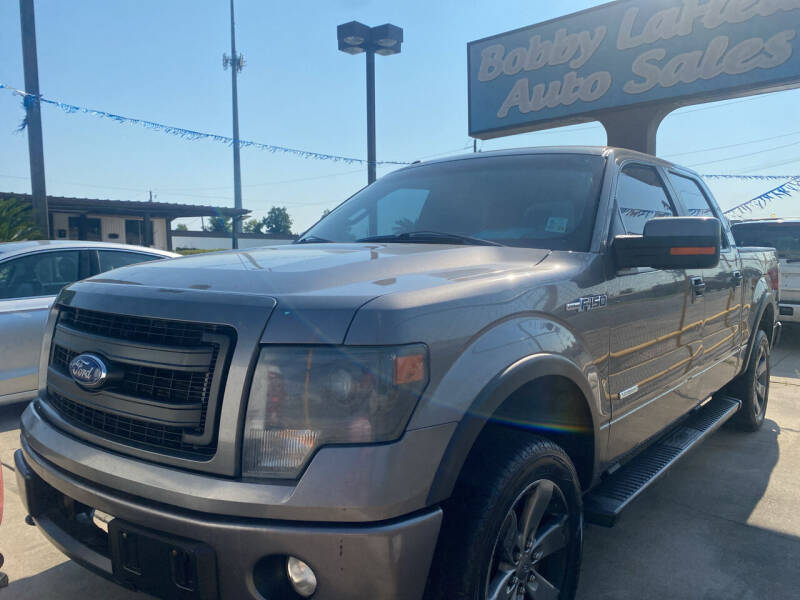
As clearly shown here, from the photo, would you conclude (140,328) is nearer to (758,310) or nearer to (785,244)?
(758,310)

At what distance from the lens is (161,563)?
67.0 inches

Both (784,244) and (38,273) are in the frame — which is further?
(784,244)

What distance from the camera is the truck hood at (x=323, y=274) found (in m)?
1.67

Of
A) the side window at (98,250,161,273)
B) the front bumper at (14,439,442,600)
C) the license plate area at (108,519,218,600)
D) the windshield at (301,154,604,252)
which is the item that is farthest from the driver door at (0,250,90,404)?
the front bumper at (14,439,442,600)

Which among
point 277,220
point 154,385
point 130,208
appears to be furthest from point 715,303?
point 277,220

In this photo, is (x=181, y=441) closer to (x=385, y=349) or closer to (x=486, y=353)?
(x=385, y=349)

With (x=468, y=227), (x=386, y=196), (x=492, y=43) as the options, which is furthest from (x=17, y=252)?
(x=492, y=43)

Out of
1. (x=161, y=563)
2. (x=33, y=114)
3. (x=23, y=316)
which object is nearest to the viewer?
(x=161, y=563)

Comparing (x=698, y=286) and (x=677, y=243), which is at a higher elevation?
(x=677, y=243)

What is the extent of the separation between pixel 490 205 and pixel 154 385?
5.84ft

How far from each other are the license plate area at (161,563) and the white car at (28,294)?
12.4ft

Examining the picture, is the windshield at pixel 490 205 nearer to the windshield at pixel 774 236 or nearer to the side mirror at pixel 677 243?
the side mirror at pixel 677 243

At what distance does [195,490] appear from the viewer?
5.46 feet

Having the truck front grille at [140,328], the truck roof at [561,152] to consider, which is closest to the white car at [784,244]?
the truck roof at [561,152]
